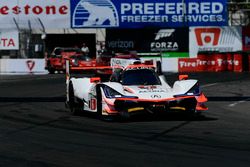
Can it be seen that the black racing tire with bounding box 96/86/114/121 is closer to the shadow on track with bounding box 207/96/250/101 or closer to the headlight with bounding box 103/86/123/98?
the headlight with bounding box 103/86/123/98

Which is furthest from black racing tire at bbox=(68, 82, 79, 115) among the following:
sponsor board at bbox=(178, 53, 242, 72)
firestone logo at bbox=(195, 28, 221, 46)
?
firestone logo at bbox=(195, 28, 221, 46)

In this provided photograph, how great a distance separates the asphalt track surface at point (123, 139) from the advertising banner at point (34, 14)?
82.5 ft

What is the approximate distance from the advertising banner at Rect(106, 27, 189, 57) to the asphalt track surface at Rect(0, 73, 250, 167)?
24.9 m

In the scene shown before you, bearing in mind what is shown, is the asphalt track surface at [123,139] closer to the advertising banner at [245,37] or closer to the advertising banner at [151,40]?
the advertising banner at [151,40]

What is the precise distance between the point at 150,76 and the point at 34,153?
17.5ft

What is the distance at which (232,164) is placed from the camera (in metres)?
7.47

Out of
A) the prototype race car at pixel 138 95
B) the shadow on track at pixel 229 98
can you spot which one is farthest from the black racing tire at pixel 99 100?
the shadow on track at pixel 229 98

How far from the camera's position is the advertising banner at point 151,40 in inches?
1598

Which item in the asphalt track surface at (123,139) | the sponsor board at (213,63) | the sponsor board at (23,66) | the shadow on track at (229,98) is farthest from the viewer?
the sponsor board at (23,66)

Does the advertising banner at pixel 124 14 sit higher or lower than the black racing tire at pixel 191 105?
higher

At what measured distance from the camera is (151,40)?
40.9 m

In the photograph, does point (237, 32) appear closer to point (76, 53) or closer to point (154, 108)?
point (76, 53)

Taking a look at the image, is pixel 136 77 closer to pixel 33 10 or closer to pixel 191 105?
pixel 191 105

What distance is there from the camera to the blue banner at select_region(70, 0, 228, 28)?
40.5 meters
